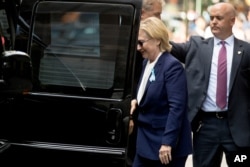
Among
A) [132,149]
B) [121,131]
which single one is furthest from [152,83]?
[132,149]

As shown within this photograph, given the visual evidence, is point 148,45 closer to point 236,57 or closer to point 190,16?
point 236,57

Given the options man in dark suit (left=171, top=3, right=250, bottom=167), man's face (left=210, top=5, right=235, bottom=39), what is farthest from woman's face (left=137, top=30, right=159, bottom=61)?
man's face (left=210, top=5, right=235, bottom=39)

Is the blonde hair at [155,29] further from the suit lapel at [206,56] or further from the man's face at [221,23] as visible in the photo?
the man's face at [221,23]

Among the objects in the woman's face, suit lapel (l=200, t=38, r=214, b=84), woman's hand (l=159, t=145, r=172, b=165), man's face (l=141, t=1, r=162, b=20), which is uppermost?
man's face (l=141, t=1, r=162, b=20)

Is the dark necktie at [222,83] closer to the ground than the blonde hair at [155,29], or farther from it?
closer to the ground

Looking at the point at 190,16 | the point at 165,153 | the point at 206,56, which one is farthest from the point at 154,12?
the point at 190,16

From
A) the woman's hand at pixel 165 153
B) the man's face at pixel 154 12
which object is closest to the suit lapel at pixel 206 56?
the man's face at pixel 154 12

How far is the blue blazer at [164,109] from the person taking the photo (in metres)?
4.39

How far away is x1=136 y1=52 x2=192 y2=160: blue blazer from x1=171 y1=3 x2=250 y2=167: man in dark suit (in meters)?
0.61

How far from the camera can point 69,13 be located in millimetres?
4410

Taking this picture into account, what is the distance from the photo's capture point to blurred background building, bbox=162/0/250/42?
14.0 metres

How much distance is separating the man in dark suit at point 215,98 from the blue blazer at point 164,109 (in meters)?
0.61

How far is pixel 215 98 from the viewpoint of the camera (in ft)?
16.6

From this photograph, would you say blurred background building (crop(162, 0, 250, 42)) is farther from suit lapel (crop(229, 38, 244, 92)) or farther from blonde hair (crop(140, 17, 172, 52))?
blonde hair (crop(140, 17, 172, 52))
